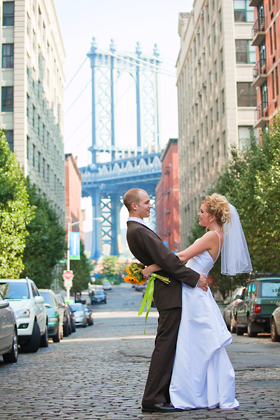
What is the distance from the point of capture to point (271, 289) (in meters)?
18.5

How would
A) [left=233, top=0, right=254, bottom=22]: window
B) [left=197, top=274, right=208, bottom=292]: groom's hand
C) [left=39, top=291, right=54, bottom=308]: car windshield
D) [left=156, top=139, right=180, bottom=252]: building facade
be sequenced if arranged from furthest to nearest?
[left=156, top=139, right=180, bottom=252]: building facade → [left=233, top=0, right=254, bottom=22]: window → [left=39, top=291, right=54, bottom=308]: car windshield → [left=197, top=274, right=208, bottom=292]: groom's hand

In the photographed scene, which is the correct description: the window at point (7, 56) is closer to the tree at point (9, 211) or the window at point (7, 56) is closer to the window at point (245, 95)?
the window at point (245, 95)

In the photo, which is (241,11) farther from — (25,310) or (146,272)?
(146,272)

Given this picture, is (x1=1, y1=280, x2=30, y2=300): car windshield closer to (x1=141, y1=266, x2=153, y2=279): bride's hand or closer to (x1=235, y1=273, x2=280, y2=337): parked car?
(x1=235, y1=273, x2=280, y2=337): parked car

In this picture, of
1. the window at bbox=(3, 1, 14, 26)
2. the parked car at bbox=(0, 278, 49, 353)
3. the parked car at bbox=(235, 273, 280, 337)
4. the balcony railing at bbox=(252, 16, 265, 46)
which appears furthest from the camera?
the window at bbox=(3, 1, 14, 26)

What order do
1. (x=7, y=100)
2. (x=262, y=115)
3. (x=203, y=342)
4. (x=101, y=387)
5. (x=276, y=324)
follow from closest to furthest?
(x=203, y=342) < (x=101, y=387) < (x=276, y=324) < (x=262, y=115) < (x=7, y=100)

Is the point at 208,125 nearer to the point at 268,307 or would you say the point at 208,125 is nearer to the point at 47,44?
the point at 47,44

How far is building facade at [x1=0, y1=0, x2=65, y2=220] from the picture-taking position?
137 feet

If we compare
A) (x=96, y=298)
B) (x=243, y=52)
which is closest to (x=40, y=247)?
(x=243, y=52)

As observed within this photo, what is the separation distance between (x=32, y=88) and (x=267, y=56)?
54.7ft

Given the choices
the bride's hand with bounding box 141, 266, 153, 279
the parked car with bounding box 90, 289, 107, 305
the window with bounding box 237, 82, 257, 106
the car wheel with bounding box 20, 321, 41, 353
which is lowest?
the parked car with bounding box 90, 289, 107, 305

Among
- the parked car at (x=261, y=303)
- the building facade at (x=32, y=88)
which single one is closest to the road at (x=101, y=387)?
the parked car at (x=261, y=303)

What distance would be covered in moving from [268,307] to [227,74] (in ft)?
110

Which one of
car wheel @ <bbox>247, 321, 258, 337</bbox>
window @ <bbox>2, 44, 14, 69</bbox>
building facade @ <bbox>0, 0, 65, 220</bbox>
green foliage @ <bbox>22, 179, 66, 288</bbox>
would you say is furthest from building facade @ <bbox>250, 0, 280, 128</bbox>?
car wheel @ <bbox>247, 321, 258, 337</bbox>
